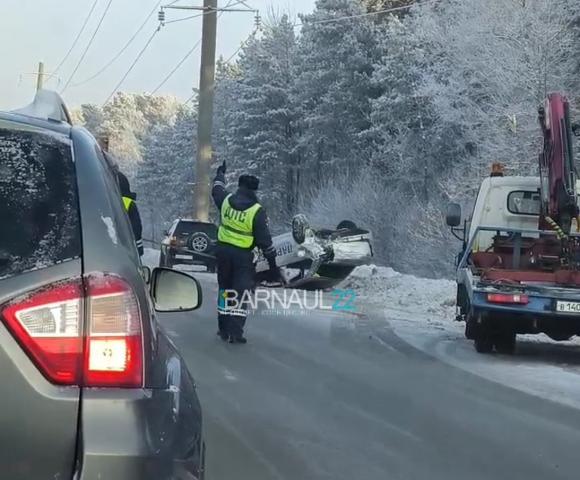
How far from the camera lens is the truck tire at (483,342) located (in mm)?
10711

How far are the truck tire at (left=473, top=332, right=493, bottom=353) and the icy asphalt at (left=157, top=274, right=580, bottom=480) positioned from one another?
24.5 inches

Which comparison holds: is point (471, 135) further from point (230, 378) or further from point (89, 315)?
point (89, 315)

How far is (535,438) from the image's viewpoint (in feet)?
21.8

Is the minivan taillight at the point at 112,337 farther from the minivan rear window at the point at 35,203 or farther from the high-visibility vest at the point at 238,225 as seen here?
the high-visibility vest at the point at 238,225

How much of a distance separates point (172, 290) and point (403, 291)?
13789 mm

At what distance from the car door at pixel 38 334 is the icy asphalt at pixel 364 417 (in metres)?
3.13

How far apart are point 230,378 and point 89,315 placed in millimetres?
6079

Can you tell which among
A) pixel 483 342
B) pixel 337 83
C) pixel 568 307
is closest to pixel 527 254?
pixel 483 342

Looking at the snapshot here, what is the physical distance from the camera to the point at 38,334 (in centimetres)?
244

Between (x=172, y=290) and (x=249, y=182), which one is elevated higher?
(x=249, y=182)

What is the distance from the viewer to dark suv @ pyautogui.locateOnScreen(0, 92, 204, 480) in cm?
239

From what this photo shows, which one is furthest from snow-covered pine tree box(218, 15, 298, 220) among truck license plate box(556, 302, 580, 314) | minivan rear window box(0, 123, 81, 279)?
minivan rear window box(0, 123, 81, 279)

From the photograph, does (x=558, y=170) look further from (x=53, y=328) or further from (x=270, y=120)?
(x=270, y=120)

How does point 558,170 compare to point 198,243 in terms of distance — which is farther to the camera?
point 198,243
